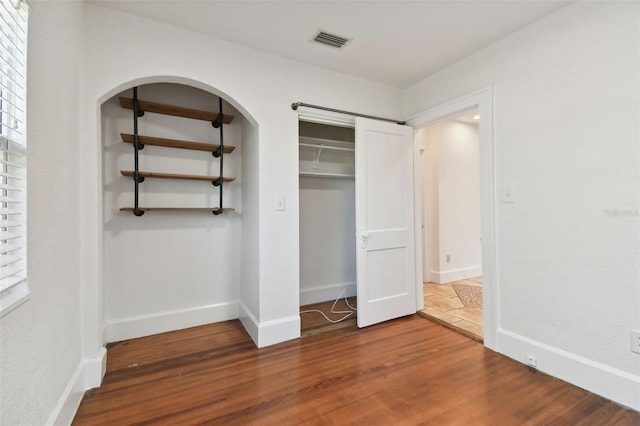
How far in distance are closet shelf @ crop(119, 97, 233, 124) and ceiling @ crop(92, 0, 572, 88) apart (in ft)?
2.12

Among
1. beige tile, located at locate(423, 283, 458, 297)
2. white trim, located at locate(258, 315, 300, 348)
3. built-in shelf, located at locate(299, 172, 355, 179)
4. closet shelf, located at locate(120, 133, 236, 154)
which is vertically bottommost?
beige tile, located at locate(423, 283, 458, 297)

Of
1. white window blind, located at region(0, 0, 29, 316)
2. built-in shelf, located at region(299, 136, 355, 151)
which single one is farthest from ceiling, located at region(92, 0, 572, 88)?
white window blind, located at region(0, 0, 29, 316)

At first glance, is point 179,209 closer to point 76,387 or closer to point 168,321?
point 168,321

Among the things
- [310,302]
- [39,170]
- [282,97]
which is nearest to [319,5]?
[282,97]

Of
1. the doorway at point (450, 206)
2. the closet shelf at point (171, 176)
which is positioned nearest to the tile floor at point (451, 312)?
the doorway at point (450, 206)

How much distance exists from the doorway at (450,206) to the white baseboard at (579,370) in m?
1.80

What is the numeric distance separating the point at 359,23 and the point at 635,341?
2.60m

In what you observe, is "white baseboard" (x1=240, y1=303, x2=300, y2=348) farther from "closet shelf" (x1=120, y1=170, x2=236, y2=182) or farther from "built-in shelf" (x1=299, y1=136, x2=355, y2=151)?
"built-in shelf" (x1=299, y1=136, x2=355, y2=151)

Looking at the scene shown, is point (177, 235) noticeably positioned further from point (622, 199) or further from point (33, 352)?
point (622, 199)

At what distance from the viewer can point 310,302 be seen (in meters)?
3.35

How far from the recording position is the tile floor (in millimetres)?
2617

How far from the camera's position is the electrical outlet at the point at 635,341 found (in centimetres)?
156

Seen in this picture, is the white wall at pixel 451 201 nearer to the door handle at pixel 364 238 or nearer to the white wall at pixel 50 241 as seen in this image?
the door handle at pixel 364 238

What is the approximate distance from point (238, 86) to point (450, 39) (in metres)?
1.72
